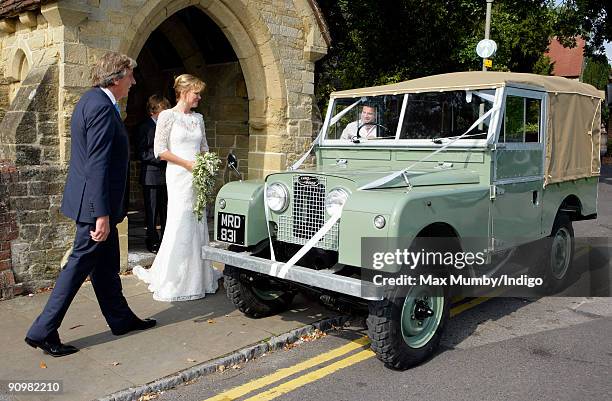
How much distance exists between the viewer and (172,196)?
19.3 ft

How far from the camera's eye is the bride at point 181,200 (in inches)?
225

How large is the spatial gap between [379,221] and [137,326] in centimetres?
240

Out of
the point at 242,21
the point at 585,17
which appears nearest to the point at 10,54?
the point at 242,21

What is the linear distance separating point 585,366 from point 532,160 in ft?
6.70

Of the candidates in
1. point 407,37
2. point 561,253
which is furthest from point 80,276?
point 407,37

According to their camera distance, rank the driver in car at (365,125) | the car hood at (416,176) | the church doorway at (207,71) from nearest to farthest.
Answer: the car hood at (416,176)
the driver in car at (365,125)
the church doorway at (207,71)

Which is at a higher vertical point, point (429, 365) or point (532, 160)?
point (532, 160)

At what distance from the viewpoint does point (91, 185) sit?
4.29 meters

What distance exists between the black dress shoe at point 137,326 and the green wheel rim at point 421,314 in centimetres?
217

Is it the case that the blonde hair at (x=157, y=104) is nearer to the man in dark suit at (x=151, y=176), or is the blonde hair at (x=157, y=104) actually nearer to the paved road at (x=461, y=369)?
the man in dark suit at (x=151, y=176)

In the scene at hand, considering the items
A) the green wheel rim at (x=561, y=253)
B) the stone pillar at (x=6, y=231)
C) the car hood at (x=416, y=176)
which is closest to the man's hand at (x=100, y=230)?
the car hood at (x=416, y=176)

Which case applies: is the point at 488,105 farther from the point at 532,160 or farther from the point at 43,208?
the point at 43,208

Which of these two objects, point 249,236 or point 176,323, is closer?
point 249,236

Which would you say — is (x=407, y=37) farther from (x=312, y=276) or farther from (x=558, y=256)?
(x=312, y=276)
